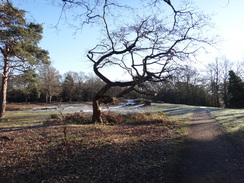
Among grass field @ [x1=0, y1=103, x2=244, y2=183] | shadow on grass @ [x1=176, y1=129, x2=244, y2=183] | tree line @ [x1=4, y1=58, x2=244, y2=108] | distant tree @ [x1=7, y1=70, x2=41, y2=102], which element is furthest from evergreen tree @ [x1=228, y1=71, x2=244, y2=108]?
distant tree @ [x1=7, y1=70, x2=41, y2=102]

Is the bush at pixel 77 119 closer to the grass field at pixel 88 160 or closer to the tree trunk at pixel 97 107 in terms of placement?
the tree trunk at pixel 97 107

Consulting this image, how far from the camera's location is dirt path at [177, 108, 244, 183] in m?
4.21

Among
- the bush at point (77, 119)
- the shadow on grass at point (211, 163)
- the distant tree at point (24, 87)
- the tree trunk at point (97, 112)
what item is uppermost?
the distant tree at point (24, 87)

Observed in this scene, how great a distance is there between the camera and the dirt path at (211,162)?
421 centimetres

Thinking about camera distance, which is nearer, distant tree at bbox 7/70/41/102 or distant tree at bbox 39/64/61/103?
distant tree at bbox 7/70/41/102

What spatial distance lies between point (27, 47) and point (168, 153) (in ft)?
51.7

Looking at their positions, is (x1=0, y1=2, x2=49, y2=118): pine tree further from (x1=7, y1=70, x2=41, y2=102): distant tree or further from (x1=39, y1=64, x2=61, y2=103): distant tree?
(x1=39, y1=64, x2=61, y2=103): distant tree

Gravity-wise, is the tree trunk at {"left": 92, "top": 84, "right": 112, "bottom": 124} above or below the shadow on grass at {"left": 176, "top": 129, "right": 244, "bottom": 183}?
above

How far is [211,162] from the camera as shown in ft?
17.1

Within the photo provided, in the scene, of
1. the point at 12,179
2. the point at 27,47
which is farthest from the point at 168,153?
the point at 27,47

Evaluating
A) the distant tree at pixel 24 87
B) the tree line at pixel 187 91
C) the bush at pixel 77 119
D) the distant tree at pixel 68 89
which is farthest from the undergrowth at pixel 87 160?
the distant tree at pixel 68 89

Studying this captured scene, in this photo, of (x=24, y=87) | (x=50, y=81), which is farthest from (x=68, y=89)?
(x=24, y=87)

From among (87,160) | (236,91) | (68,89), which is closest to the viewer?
(87,160)

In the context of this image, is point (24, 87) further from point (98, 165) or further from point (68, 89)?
point (98, 165)
